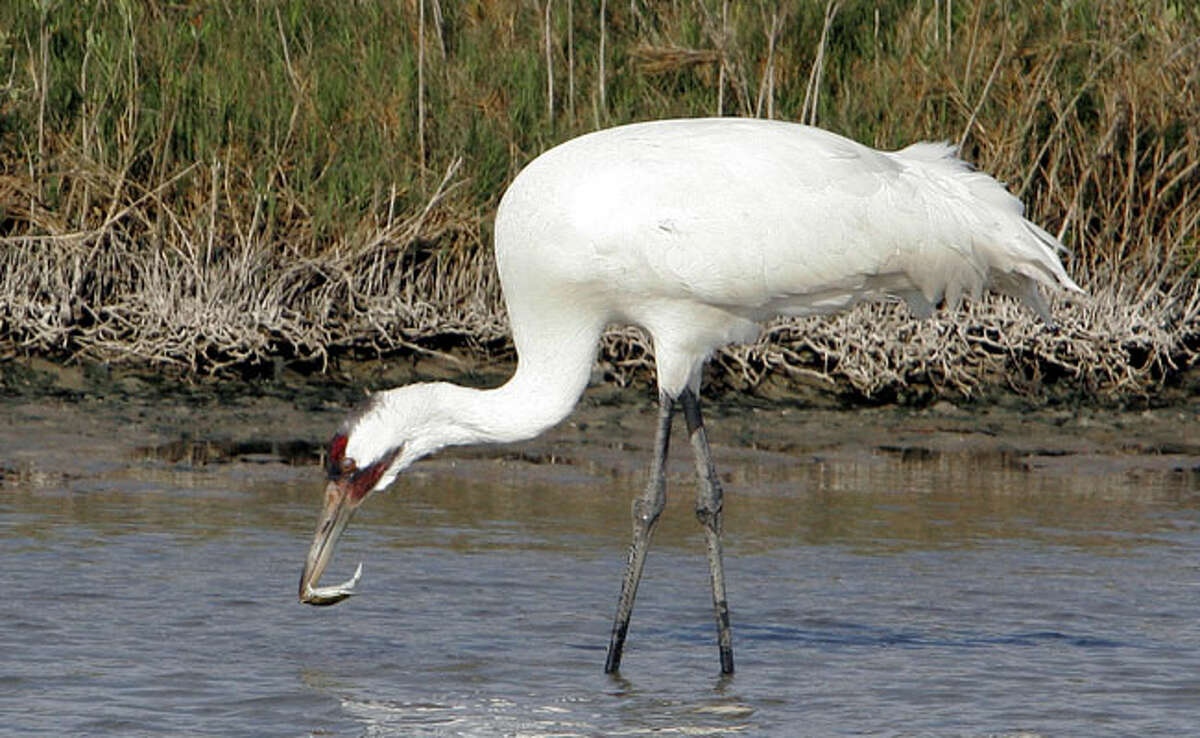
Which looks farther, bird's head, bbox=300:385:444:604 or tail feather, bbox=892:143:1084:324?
tail feather, bbox=892:143:1084:324

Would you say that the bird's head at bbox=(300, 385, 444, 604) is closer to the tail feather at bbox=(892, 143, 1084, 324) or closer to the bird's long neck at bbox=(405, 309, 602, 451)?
the bird's long neck at bbox=(405, 309, 602, 451)

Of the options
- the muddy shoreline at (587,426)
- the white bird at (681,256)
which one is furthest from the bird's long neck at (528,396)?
the muddy shoreline at (587,426)

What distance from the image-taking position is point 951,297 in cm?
599

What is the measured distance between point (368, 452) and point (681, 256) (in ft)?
3.24

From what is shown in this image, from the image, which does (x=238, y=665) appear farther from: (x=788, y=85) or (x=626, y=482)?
(x=788, y=85)

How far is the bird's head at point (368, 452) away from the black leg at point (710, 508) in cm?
88

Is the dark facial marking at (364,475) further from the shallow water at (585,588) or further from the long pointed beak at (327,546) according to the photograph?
the shallow water at (585,588)

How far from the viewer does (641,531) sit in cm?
618

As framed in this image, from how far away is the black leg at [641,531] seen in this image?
577cm

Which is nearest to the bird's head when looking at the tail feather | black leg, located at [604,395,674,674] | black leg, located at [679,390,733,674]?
black leg, located at [604,395,674,674]

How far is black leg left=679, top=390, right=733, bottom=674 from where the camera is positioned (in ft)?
19.2

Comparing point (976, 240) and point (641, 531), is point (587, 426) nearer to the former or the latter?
point (641, 531)

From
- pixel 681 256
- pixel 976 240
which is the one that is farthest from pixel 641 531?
pixel 976 240

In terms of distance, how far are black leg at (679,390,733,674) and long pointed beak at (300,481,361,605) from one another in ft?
3.37
